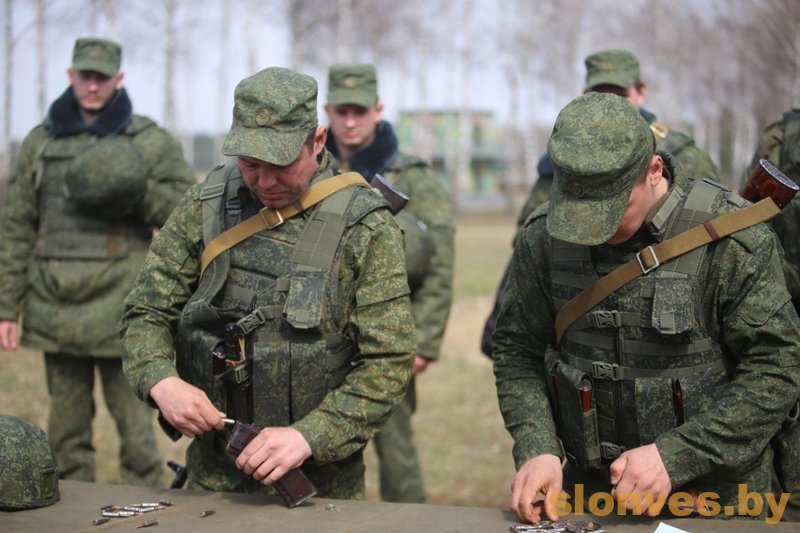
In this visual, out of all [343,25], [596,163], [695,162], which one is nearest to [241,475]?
[596,163]

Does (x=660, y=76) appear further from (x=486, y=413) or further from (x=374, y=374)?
(x=374, y=374)

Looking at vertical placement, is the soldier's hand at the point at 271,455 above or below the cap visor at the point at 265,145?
below

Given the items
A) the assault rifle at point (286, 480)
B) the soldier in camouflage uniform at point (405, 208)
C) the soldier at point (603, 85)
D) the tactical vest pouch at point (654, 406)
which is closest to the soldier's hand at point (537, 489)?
the tactical vest pouch at point (654, 406)

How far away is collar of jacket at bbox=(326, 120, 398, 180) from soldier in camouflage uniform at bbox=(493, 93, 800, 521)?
247 cm

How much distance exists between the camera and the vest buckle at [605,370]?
313 cm

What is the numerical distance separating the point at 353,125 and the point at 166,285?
239 centimetres

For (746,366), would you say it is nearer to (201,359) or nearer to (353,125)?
(201,359)

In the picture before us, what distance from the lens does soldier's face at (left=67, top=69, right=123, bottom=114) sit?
5.71 meters

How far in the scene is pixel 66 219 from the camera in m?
5.62

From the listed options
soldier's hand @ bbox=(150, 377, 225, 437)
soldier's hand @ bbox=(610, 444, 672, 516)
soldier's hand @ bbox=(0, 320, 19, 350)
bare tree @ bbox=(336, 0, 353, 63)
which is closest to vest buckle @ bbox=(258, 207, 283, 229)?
soldier's hand @ bbox=(150, 377, 225, 437)

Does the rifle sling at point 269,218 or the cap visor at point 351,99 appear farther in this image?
the cap visor at point 351,99

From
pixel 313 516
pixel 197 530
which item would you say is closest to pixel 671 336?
pixel 313 516

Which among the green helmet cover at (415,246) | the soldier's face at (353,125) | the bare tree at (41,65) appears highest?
the bare tree at (41,65)

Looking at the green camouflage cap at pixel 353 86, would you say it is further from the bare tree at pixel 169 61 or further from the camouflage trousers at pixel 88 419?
the bare tree at pixel 169 61
